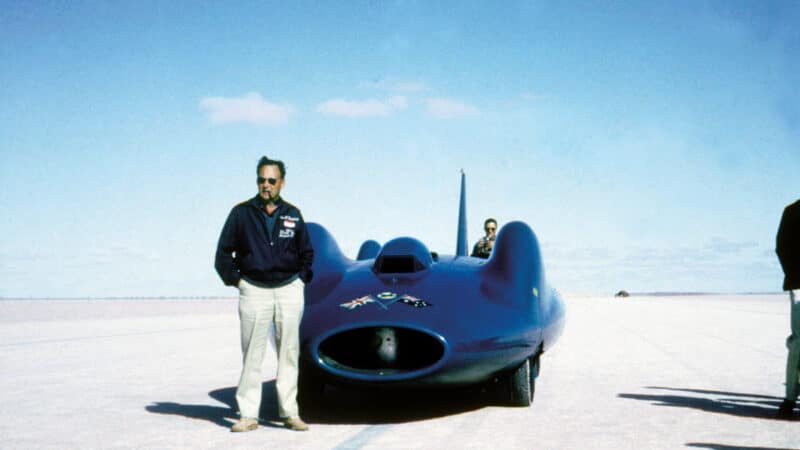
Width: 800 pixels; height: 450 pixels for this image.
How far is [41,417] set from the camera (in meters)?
6.10

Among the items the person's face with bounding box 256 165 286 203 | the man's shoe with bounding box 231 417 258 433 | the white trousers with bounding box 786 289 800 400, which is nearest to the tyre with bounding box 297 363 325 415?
the man's shoe with bounding box 231 417 258 433

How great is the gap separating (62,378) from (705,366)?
298 inches

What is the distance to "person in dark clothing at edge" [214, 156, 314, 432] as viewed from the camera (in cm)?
541

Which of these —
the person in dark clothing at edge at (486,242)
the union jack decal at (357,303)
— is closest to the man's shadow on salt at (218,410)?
the union jack decal at (357,303)

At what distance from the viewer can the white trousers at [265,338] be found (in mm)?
5418

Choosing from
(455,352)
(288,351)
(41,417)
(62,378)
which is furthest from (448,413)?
A: (62,378)

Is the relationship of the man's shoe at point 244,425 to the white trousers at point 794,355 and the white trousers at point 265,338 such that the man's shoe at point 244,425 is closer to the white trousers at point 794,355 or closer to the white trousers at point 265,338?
the white trousers at point 265,338

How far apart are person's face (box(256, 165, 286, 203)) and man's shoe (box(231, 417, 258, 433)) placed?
1492 mm

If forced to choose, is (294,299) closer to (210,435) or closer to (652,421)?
(210,435)

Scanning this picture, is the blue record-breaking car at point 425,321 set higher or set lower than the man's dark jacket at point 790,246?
lower

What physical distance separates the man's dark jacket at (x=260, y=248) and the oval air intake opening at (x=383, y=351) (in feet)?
1.95

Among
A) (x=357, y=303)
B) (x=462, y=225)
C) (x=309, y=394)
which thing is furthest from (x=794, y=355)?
(x=462, y=225)

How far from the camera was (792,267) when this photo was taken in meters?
6.23

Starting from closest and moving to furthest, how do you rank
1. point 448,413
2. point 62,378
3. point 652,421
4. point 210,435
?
point 210,435 < point 652,421 < point 448,413 < point 62,378
